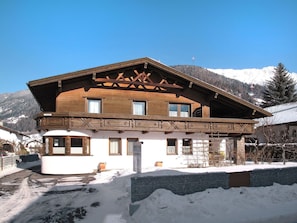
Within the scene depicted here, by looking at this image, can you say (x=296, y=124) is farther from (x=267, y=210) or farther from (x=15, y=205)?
(x=15, y=205)

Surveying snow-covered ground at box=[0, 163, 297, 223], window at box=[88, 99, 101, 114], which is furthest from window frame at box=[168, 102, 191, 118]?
snow-covered ground at box=[0, 163, 297, 223]

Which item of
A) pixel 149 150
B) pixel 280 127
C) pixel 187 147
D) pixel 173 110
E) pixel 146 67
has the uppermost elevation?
pixel 146 67

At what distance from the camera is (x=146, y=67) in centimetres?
2072

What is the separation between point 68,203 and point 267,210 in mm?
6189

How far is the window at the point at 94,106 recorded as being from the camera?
19.9 meters

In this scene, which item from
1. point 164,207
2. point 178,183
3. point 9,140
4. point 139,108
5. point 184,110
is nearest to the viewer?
point 164,207

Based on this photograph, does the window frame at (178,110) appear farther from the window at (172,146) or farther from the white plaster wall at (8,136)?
the white plaster wall at (8,136)

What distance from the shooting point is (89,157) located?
18359 millimetres

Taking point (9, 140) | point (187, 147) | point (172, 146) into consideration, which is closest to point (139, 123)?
point (172, 146)

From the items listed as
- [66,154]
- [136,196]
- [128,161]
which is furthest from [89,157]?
[136,196]

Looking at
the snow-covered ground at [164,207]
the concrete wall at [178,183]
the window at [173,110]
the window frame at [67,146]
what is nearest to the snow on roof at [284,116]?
the window at [173,110]

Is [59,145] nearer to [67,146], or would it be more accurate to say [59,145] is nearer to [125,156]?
[67,146]

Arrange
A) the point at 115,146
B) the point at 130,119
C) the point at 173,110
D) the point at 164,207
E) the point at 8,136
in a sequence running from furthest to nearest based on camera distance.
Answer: the point at 8,136, the point at 173,110, the point at 115,146, the point at 130,119, the point at 164,207

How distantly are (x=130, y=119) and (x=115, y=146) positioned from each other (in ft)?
7.30
